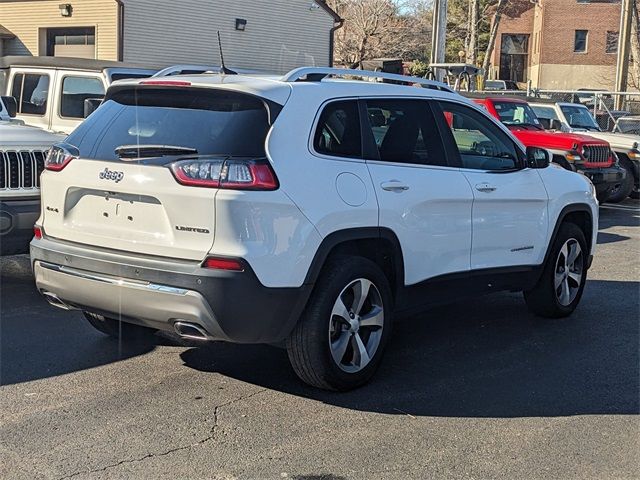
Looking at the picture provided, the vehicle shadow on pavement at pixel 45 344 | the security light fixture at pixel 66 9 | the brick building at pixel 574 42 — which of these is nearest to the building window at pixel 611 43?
the brick building at pixel 574 42

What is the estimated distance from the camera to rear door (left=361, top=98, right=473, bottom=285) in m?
5.09

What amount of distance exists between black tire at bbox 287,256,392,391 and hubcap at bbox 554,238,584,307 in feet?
7.74

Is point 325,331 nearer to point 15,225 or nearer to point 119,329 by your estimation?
point 119,329

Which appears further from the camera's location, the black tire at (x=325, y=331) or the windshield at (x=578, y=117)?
the windshield at (x=578, y=117)

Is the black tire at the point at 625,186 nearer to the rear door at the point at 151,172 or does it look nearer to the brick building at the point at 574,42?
the rear door at the point at 151,172

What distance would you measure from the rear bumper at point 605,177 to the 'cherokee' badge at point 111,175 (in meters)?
10.6

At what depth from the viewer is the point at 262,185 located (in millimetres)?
4316

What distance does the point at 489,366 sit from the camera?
5.55 m

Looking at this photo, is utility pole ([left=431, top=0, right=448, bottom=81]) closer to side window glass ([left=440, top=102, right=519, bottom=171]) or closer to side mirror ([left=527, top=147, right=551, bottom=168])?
side mirror ([left=527, top=147, right=551, bottom=168])

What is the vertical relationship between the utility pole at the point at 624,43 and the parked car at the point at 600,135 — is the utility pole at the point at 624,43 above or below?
above

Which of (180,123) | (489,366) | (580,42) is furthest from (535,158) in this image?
(580,42)

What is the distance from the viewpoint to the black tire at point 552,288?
662cm

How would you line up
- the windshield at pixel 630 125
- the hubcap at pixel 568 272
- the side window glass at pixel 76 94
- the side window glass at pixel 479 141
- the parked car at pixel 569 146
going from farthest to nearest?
the windshield at pixel 630 125, the parked car at pixel 569 146, the side window glass at pixel 76 94, the hubcap at pixel 568 272, the side window glass at pixel 479 141

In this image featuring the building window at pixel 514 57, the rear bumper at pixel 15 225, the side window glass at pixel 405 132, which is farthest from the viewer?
the building window at pixel 514 57
